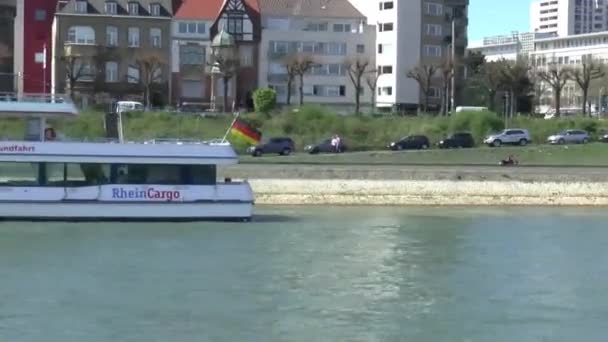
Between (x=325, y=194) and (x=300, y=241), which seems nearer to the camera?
(x=300, y=241)

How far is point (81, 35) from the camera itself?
7838 cm

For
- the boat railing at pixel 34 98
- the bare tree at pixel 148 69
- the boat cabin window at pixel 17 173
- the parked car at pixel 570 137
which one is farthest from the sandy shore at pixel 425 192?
the bare tree at pixel 148 69

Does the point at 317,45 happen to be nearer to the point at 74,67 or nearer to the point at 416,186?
the point at 74,67

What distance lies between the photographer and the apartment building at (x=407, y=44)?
85.2m

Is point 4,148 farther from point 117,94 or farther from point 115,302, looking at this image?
point 117,94

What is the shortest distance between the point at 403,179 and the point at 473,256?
16.8 m

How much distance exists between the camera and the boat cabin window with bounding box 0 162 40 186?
112 feet

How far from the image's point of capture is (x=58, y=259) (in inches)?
1031

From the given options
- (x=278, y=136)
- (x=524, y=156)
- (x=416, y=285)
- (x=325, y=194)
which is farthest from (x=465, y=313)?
(x=278, y=136)

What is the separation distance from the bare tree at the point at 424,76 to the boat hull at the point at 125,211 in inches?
1906

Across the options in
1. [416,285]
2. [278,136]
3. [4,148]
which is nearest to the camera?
[416,285]

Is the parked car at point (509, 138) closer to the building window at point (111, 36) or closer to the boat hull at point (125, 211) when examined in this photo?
the building window at point (111, 36)

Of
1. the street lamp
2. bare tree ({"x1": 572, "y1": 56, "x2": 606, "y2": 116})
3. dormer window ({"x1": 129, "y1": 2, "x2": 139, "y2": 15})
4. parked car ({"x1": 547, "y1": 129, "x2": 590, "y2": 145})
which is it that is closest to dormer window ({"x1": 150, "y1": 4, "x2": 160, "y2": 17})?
dormer window ({"x1": 129, "y1": 2, "x2": 139, "y2": 15})

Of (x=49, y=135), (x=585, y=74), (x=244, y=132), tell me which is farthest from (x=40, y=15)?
(x=244, y=132)
